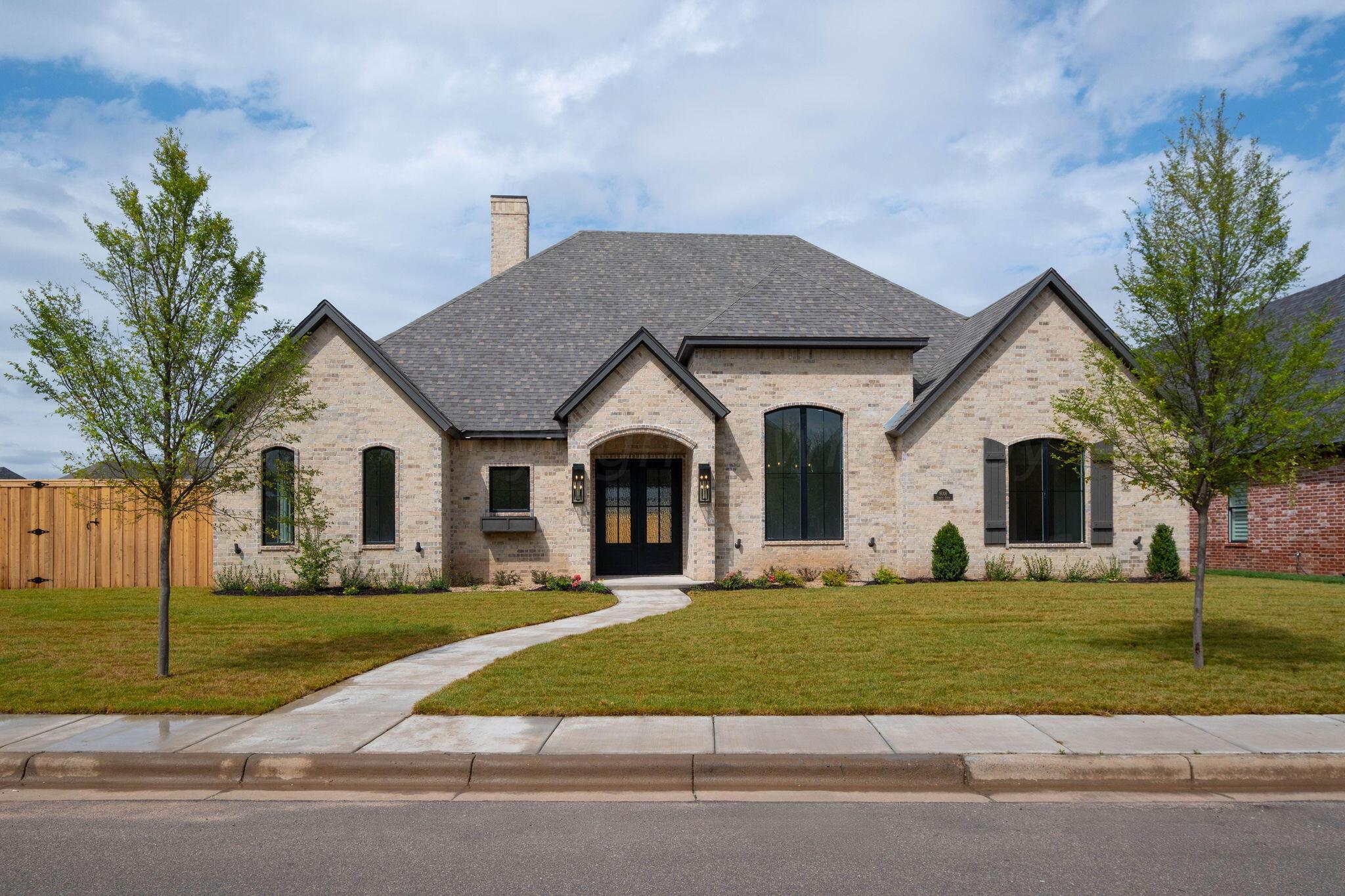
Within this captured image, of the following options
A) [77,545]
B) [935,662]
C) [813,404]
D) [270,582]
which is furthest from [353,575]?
[935,662]

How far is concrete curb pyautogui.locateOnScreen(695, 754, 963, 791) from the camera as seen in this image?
6.14m

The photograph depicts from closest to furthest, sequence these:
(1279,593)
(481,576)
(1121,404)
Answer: (1121,404) → (1279,593) → (481,576)

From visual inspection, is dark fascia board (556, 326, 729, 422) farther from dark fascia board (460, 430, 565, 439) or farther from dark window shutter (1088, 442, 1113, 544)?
dark window shutter (1088, 442, 1113, 544)

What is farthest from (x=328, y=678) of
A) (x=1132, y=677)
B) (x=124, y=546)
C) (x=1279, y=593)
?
(x=1279, y=593)

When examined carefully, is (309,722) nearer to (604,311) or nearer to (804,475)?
(804,475)

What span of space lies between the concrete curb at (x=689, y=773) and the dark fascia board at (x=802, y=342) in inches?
534

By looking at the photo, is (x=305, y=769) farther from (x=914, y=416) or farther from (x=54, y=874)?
(x=914, y=416)

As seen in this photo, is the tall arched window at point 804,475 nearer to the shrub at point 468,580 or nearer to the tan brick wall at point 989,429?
the tan brick wall at point 989,429

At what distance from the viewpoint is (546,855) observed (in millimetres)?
4910

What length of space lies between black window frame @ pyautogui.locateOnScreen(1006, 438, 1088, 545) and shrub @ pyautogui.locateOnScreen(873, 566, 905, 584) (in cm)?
281

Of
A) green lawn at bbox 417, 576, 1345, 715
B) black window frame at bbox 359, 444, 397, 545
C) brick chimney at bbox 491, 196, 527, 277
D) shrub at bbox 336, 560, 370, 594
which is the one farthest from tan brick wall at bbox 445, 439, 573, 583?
brick chimney at bbox 491, 196, 527, 277

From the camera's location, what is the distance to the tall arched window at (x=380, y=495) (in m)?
18.7

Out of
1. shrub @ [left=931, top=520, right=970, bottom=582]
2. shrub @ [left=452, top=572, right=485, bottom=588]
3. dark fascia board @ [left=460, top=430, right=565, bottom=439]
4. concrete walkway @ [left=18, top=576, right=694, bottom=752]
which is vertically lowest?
shrub @ [left=452, top=572, right=485, bottom=588]

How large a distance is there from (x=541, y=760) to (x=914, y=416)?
47.3 ft
